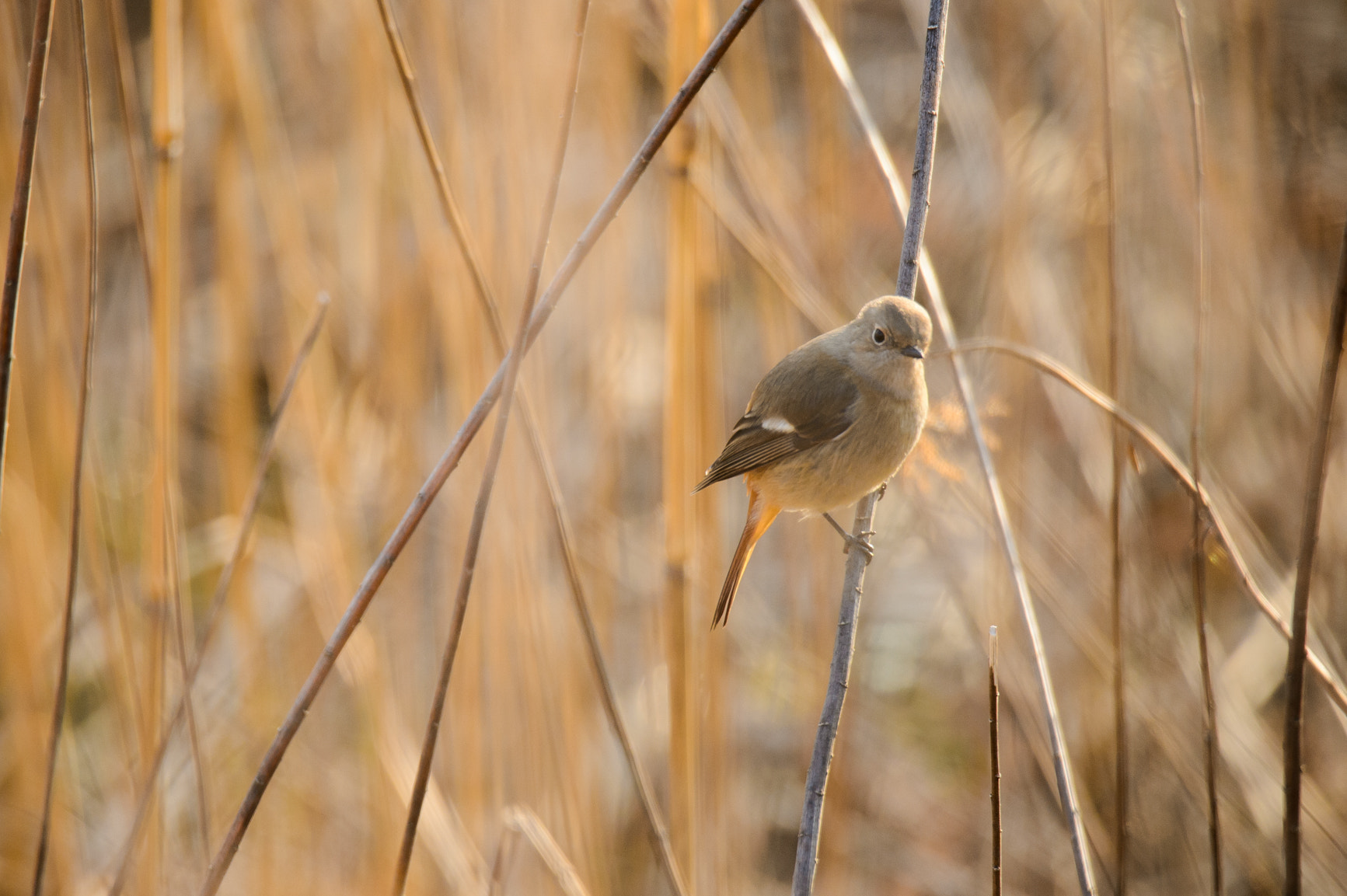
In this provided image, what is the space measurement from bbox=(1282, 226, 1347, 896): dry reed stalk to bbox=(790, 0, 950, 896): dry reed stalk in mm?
454

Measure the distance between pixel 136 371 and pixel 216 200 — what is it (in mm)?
1582

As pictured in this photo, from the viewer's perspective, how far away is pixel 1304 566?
91 centimetres

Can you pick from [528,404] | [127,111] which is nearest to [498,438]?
[528,404]

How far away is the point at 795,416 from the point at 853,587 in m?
0.66

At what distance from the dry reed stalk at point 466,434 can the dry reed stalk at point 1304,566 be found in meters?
0.63

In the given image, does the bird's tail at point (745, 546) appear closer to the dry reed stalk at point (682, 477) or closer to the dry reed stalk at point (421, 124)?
the dry reed stalk at point (682, 477)

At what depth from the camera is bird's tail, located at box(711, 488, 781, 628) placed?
69.4 inches

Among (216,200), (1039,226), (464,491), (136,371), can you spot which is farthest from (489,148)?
(136,371)

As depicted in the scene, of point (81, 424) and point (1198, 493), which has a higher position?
point (81, 424)

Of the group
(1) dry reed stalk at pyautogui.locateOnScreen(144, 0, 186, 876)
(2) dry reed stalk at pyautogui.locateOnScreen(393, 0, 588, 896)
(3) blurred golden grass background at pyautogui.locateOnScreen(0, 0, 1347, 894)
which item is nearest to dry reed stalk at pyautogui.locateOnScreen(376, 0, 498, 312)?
(2) dry reed stalk at pyautogui.locateOnScreen(393, 0, 588, 896)

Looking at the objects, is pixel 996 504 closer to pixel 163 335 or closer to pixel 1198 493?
pixel 1198 493

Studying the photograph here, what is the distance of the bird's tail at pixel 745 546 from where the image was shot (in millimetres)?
1763

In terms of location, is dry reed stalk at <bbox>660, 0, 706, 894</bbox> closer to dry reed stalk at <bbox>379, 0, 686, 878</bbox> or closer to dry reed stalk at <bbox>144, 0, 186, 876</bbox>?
dry reed stalk at <bbox>379, 0, 686, 878</bbox>

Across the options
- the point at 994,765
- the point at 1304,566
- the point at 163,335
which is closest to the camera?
the point at 1304,566
